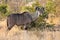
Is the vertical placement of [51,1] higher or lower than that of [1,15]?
higher

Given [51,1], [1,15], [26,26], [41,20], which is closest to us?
[26,26]

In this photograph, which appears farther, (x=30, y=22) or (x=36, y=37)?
(x=30, y=22)

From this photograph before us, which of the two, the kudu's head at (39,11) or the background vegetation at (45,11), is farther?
the kudu's head at (39,11)

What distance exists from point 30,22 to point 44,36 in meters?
4.21

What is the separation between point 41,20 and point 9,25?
2.06 metres

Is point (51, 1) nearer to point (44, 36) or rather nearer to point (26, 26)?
point (26, 26)

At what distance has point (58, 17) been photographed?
1600cm

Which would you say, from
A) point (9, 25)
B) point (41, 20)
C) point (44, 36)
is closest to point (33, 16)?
point (41, 20)

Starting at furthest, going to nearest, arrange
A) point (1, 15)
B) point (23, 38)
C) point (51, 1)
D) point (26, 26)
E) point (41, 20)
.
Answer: point (1, 15), point (51, 1), point (41, 20), point (26, 26), point (23, 38)

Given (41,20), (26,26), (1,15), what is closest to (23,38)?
(26,26)

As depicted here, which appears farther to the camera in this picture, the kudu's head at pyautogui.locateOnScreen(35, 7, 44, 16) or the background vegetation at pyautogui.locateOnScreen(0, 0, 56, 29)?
the kudu's head at pyautogui.locateOnScreen(35, 7, 44, 16)

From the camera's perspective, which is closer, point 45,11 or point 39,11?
point 39,11

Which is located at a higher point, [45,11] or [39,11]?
[39,11]

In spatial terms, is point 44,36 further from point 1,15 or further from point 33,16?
point 1,15
